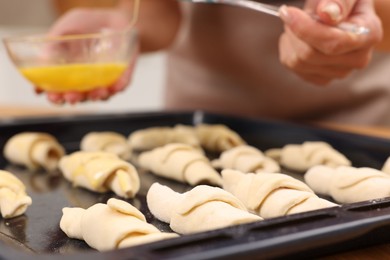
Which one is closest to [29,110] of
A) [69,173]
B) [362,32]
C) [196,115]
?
[196,115]

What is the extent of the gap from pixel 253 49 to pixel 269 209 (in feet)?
2.79

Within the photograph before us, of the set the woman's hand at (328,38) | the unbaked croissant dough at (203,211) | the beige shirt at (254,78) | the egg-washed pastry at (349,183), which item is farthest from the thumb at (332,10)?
the beige shirt at (254,78)

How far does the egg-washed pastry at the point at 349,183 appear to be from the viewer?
910 millimetres

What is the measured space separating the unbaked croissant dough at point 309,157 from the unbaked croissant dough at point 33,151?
17.4 inches

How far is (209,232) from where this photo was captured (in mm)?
606

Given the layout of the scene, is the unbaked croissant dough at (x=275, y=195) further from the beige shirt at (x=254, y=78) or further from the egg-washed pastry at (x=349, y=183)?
the beige shirt at (x=254, y=78)

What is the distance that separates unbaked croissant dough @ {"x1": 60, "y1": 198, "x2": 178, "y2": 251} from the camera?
2.31ft

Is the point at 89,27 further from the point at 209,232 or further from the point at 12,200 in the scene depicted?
the point at 209,232

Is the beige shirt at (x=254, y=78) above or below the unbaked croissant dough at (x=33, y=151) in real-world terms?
above

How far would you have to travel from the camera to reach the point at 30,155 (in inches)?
48.8

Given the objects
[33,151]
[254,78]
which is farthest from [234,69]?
[33,151]

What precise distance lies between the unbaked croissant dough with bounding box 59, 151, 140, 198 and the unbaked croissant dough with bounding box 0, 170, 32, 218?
4.5 inches

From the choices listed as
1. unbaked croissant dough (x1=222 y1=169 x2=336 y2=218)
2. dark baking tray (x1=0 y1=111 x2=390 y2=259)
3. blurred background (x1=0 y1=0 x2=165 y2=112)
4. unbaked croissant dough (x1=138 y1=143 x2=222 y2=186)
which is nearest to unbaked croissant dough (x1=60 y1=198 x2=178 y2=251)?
dark baking tray (x1=0 y1=111 x2=390 y2=259)

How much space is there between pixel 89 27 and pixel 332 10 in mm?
682
